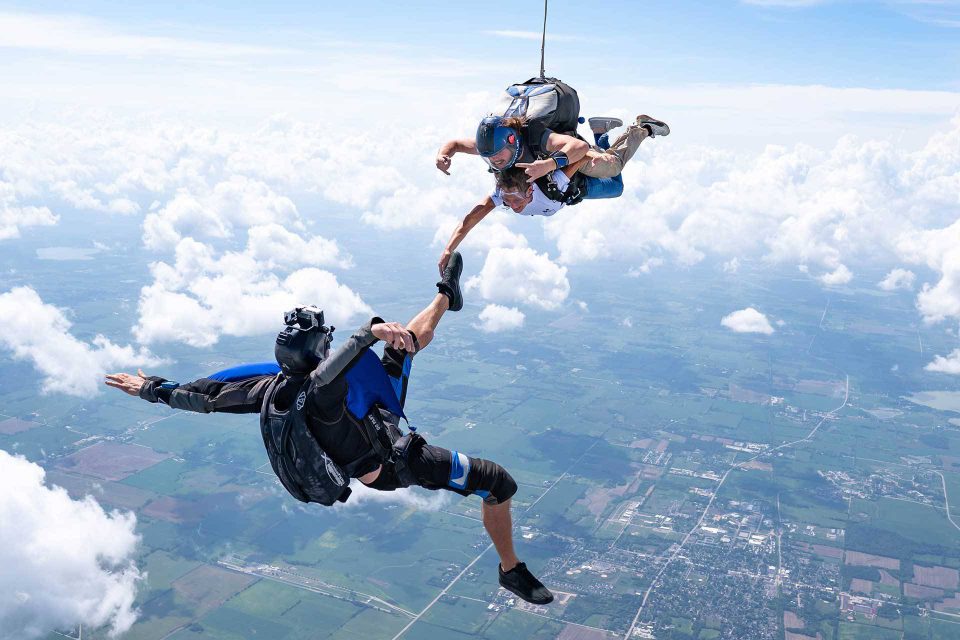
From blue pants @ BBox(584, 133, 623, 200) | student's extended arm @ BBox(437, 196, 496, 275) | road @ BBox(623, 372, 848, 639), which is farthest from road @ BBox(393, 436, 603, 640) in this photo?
student's extended arm @ BBox(437, 196, 496, 275)

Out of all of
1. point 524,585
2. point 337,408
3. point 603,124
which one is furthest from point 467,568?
point 337,408

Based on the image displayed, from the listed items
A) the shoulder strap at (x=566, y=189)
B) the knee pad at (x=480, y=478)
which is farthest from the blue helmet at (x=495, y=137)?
the knee pad at (x=480, y=478)

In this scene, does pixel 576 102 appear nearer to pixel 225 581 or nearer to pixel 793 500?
pixel 225 581

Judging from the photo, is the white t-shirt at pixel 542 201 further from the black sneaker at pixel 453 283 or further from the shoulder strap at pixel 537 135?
the black sneaker at pixel 453 283

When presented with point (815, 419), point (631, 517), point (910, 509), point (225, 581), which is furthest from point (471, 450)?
point (815, 419)

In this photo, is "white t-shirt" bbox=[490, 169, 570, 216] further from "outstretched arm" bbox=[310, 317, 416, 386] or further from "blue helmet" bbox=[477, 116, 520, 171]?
"outstretched arm" bbox=[310, 317, 416, 386]

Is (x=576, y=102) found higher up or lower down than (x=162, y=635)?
higher up

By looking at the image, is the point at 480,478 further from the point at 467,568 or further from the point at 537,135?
the point at 467,568
